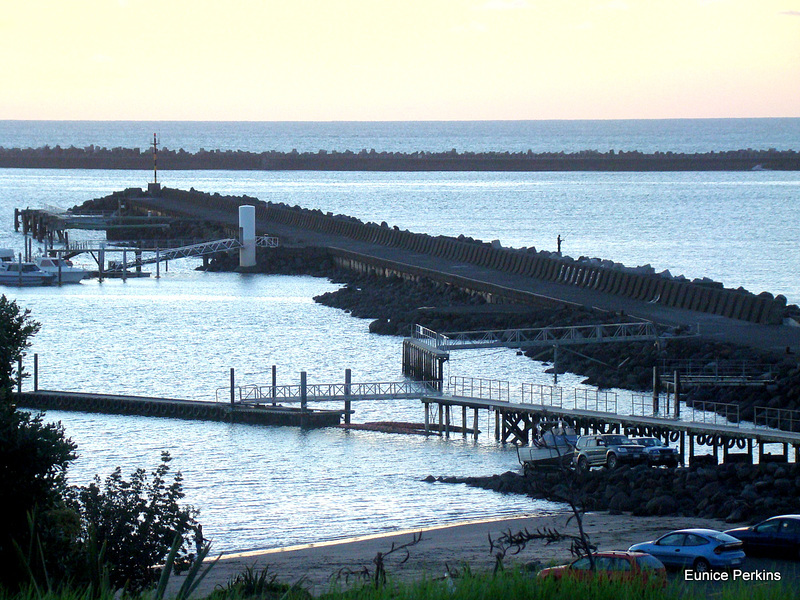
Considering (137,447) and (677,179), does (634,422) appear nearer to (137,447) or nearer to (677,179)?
(137,447)

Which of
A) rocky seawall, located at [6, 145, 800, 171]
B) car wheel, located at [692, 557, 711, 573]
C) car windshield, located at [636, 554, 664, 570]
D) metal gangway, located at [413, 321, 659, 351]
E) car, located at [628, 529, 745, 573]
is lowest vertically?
metal gangway, located at [413, 321, 659, 351]

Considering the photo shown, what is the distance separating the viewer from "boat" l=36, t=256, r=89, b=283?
6259cm

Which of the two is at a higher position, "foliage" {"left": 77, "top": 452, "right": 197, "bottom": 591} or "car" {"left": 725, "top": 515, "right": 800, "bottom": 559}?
"foliage" {"left": 77, "top": 452, "right": 197, "bottom": 591}

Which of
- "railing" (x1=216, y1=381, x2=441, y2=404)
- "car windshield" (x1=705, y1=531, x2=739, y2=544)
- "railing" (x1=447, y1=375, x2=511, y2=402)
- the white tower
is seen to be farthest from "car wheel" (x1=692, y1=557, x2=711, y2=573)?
the white tower

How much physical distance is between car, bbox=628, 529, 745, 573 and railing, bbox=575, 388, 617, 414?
14714 millimetres

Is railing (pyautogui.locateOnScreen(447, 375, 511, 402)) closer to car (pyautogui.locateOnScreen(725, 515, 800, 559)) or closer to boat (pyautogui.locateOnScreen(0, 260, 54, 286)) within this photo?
car (pyautogui.locateOnScreen(725, 515, 800, 559))

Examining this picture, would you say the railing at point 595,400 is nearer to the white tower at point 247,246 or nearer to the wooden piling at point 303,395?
the wooden piling at point 303,395

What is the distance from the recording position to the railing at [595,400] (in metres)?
31.0

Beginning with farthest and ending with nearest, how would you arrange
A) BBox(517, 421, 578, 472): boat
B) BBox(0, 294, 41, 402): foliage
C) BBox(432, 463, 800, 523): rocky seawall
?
BBox(517, 421, 578, 472): boat < BBox(432, 463, 800, 523): rocky seawall < BBox(0, 294, 41, 402): foliage

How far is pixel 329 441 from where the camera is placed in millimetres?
29859

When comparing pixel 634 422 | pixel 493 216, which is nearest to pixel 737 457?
pixel 634 422

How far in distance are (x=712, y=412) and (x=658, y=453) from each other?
6926mm

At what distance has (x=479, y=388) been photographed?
3422cm

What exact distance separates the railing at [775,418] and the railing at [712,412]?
1.79 ft
